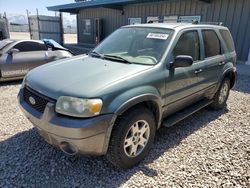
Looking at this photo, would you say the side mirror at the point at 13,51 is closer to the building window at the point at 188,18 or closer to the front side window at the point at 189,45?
the front side window at the point at 189,45

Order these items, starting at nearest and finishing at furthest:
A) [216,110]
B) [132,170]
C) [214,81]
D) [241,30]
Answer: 1. [132,170]
2. [214,81]
3. [216,110]
4. [241,30]

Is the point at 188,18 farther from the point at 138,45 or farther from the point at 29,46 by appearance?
the point at 138,45

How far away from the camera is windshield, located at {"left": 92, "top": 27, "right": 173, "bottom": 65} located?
3131 millimetres

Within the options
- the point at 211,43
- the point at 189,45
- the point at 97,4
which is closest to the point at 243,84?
the point at 211,43

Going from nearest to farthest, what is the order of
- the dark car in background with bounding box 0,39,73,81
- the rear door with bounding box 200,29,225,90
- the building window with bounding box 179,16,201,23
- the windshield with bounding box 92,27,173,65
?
the windshield with bounding box 92,27,173,65 → the rear door with bounding box 200,29,225,90 → the dark car in background with bounding box 0,39,73,81 → the building window with bounding box 179,16,201,23

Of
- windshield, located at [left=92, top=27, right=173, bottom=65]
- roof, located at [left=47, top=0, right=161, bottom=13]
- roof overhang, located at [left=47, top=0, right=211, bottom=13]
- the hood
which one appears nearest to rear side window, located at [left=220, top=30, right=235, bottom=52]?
windshield, located at [left=92, top=27, right=173, bottom=65]

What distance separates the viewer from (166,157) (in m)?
3.15

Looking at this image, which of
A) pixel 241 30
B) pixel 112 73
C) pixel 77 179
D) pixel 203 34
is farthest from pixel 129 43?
pixel 241 30

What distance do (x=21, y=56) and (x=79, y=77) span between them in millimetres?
4948

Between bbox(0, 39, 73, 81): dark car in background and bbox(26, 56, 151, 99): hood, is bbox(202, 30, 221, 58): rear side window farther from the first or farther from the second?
bbox(0, 39, 73, 81): dark car in background

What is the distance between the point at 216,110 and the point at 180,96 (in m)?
1.97

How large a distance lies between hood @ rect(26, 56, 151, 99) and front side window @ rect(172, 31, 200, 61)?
76 centimetres

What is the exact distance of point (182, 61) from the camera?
9.66 ft

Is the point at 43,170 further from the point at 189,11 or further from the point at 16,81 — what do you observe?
the point at 189,11
